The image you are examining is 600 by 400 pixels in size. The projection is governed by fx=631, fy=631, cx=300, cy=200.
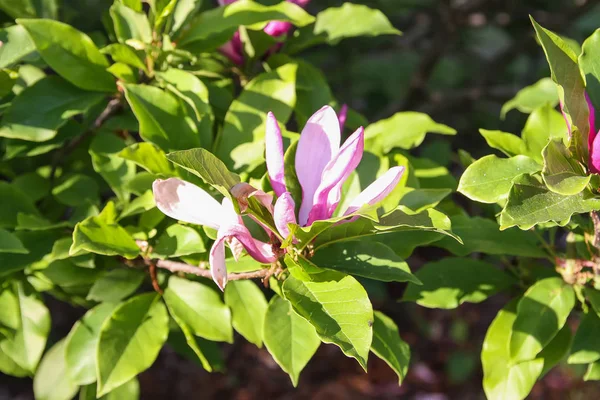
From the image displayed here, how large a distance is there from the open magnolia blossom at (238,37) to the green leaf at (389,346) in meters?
0.60

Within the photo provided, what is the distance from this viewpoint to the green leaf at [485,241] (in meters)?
1.15

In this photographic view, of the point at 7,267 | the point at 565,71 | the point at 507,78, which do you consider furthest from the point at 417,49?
the point at 7,267

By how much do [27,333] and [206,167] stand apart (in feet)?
2.09

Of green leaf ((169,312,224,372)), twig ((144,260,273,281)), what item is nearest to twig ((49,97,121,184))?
A: twig ((144,260,273,281))

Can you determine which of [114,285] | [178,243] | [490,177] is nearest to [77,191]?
[114,285]

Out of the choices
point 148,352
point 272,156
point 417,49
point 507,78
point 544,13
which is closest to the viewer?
point 272,156

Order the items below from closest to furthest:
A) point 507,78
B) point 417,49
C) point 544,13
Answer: point 544,13 → point 507,78 → point 417,49

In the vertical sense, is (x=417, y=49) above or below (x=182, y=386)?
above

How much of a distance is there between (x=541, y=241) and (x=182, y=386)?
80.0 inches

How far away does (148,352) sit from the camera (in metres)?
1.10

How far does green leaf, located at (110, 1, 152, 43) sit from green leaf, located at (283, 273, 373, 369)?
0.56 m

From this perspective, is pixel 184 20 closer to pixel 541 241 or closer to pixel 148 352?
pixel 148 352

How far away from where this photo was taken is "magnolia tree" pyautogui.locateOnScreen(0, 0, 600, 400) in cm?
89

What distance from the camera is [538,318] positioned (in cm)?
112
